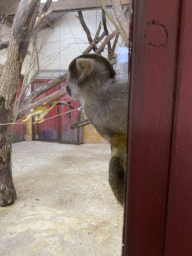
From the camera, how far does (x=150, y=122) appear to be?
313 millimetres

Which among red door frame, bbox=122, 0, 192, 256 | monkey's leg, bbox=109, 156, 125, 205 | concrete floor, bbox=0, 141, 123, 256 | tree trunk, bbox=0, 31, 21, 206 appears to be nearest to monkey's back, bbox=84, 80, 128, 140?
monkey's leg, bbox=109, 156, 125, 205

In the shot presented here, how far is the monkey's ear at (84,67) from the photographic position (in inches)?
33.4

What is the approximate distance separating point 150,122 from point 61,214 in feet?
6.88

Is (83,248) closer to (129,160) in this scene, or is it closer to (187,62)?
(129,160)

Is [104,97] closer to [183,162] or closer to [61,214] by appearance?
[183,162]

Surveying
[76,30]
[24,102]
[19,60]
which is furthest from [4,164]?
[76,30]

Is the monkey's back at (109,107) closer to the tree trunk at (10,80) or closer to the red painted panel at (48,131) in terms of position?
the tree trunk at (10,80)

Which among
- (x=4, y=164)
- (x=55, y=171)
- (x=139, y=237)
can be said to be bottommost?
(x=55, y=171)

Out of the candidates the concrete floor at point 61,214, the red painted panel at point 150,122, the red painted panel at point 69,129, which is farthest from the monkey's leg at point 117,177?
the red painted panel at point 69,129

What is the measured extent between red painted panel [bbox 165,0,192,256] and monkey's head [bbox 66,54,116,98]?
60cm

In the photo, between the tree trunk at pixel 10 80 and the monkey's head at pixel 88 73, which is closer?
the monkey's head at pixel 88 73

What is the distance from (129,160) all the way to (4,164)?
237 centimetres

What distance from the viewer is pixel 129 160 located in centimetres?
33

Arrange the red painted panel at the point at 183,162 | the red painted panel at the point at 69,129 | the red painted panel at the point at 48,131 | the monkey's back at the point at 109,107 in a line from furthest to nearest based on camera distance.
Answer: the red painted panel at the point at 48,131 < the red painted panel at the point at 69,129 < the monkey's back at the point at 109,107 < the red painted panel at the point at 183,162
